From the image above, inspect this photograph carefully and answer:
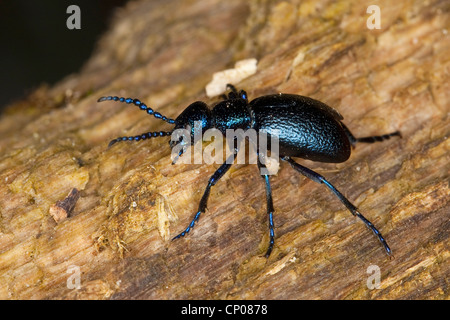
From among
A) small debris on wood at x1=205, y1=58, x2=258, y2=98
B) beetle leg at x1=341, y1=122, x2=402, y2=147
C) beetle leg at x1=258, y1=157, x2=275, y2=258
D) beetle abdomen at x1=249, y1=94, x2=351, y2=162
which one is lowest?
beetle leg at x1=258, y1=157, x2=275, y2=258

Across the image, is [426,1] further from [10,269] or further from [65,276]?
[10,269]

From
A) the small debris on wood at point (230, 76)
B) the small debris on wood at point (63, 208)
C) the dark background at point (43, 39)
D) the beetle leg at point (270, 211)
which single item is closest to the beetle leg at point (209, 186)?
the beetle leg at point (270, 211)

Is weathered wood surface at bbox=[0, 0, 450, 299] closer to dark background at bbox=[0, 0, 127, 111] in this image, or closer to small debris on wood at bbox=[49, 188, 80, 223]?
small debris on wood at bbox=[49, 188, 80, 223]

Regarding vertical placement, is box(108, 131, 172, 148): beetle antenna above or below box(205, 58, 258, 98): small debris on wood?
below

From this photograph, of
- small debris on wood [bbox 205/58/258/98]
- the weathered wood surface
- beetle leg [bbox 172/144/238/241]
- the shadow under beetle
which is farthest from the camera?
small debris on wood [bbox 205/58/258/98]

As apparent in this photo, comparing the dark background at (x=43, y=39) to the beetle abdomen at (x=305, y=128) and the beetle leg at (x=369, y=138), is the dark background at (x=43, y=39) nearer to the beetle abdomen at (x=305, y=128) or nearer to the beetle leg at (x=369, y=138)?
the beetle abdomen at (x=305, y=128)

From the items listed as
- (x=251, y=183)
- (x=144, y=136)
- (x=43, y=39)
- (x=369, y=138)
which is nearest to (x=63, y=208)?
(x=144, y=136)

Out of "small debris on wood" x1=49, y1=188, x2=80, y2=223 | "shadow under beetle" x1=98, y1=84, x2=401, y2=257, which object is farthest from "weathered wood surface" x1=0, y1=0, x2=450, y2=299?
"shadow under beetle" x1=98, y1=84, x2=401, y2=257
